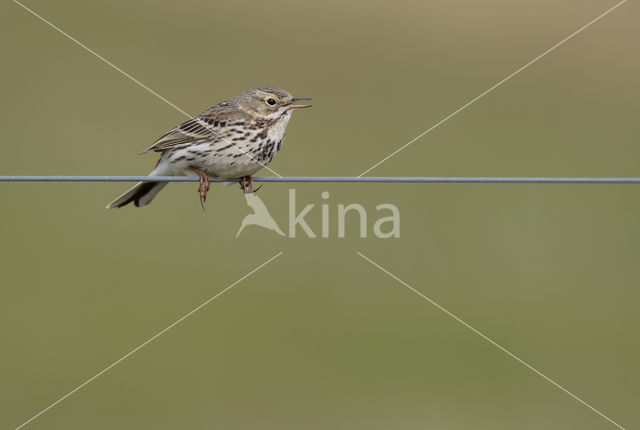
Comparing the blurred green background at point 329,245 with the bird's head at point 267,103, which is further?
the blurred green background at point 329,245

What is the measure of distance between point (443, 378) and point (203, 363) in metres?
2.67

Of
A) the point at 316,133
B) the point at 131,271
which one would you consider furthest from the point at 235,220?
the point at 316,133

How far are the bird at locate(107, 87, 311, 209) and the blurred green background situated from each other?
393 centimetres

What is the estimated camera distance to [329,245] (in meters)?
13.8

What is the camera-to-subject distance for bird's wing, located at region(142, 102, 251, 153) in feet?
25.2

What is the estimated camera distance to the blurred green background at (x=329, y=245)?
11969mm

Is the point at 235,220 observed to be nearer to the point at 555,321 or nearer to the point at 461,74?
the point at 555,321

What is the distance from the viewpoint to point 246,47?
57.3ft
